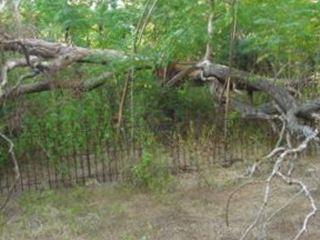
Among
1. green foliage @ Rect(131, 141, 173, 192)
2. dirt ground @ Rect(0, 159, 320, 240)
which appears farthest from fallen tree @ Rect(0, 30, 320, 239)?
green foliage @ Rect(131, 141, 173, 192)

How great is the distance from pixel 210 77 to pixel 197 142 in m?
0.87

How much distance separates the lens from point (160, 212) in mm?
5930

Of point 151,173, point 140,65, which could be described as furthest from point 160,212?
point 140,65

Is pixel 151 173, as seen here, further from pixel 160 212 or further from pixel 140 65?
pixel 140 65

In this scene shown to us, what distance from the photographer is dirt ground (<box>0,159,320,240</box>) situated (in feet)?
17.5

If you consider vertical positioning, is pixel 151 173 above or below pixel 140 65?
below

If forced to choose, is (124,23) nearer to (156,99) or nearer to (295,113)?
(156,99)

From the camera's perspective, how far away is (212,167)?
288 inches

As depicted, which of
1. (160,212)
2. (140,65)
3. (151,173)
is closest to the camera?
(160,212)

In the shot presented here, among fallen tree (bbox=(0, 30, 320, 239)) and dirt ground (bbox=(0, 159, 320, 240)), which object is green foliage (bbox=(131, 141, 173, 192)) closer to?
dirt ground (bbox=(0, 159, 320, 240))

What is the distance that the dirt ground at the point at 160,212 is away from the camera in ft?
17.5

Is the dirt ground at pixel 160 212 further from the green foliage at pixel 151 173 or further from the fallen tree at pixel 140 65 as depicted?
the fallen tree at pixel 140 65

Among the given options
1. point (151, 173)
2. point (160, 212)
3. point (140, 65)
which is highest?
point (140, 65)

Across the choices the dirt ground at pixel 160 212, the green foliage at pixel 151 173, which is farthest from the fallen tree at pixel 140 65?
the green foliage at pixel 151 173
